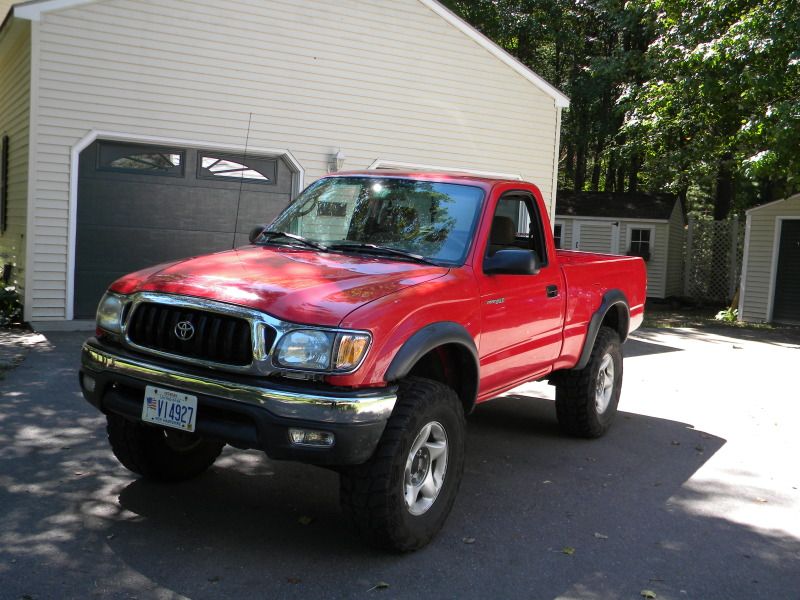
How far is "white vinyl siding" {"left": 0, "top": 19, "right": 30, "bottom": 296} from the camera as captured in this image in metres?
10.7

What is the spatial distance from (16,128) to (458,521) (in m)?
9.50

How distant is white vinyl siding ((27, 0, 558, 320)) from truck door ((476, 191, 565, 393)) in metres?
6.67

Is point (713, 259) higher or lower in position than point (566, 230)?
lower

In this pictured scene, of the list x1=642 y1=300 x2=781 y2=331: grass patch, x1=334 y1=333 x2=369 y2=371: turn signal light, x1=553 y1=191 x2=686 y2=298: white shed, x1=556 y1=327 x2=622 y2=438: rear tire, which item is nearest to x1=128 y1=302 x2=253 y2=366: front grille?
x1=334 y1=333 x2=369 y2=371: turn signal light

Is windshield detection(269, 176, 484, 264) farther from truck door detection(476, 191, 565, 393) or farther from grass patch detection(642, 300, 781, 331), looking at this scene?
grass patch detection(642, 300, 781, 331)

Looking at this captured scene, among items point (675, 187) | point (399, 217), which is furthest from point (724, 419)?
point (675, 187)

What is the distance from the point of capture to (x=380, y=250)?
484cm

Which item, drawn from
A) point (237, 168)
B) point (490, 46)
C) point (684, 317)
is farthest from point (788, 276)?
point (237, 168)

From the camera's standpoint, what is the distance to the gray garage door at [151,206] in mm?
10859

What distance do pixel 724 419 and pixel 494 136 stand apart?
748 centimetres

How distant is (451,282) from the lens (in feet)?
14.8

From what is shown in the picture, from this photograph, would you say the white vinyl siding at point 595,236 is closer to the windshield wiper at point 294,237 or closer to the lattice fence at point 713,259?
the lattice fence at point 713,259

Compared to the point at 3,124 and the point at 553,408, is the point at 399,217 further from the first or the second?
the point at 3,124

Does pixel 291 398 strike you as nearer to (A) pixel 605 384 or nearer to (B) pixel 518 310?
(B) pixel 518 310
